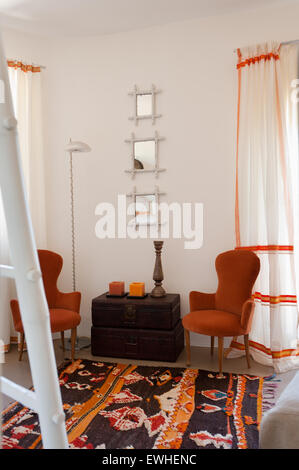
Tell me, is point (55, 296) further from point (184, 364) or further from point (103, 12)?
point (103, 12)

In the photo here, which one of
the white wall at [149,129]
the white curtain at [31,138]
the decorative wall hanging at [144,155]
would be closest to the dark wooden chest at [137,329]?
the white wall at [149,129]

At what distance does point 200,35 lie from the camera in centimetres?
364

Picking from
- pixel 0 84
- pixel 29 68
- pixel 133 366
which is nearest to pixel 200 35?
pixel 29 68

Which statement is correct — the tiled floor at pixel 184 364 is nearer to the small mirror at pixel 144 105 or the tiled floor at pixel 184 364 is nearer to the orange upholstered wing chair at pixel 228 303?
the orange upholstered wing chair at pixel 228 303

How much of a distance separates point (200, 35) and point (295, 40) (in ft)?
3.02

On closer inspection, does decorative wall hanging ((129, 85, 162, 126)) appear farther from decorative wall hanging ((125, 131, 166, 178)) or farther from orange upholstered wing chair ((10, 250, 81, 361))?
orange upholstered wing chair ((10, 250, 81, 361))

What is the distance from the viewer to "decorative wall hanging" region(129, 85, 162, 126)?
3779mm

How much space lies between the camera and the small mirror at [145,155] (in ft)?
12.6

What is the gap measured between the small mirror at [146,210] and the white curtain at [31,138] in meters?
1.05

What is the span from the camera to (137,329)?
336 cm

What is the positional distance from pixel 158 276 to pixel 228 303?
700 mm

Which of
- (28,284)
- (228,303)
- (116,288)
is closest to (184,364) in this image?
(228,303)

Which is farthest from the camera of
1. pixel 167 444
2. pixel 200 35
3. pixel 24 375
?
pixel 200 35
